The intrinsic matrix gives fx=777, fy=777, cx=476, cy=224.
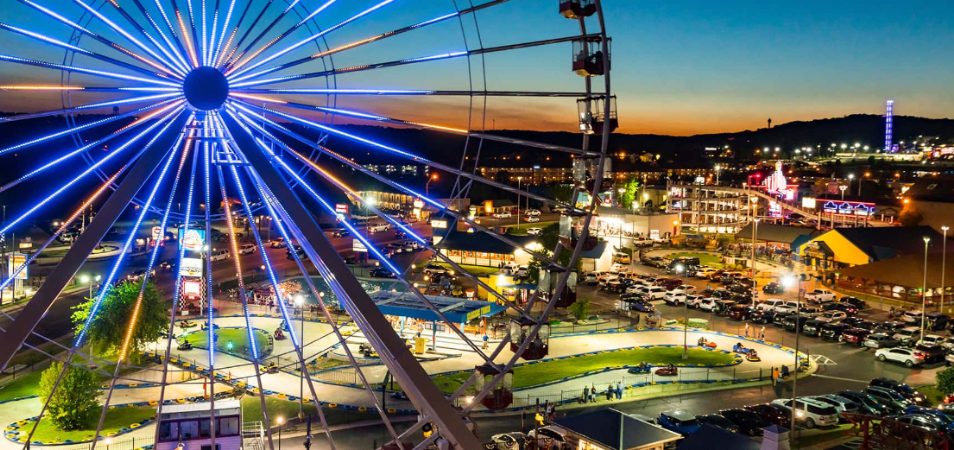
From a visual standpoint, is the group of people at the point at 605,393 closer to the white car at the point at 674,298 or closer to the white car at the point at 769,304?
the white car at the point at 769,304

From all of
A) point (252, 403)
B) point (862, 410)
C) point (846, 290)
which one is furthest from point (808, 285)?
point (252, 403)

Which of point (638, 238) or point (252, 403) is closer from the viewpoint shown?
point (252, 403)

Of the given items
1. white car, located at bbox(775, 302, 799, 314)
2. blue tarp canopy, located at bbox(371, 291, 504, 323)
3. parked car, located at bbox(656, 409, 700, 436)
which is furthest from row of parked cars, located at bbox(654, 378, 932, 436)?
white car, located at bbox(775, 302, 799, 314)

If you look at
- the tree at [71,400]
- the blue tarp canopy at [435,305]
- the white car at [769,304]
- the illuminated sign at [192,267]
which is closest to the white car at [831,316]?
the white car at [769,304]

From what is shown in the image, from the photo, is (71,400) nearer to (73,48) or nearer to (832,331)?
(73,48)

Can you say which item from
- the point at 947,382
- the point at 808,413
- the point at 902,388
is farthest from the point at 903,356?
the point at 808,413

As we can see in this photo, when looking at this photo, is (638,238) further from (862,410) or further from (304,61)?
(304,61)

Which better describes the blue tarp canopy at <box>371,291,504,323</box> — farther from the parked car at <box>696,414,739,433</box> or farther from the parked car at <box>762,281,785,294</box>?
the parked car at <box>762,281,785,294</box>
